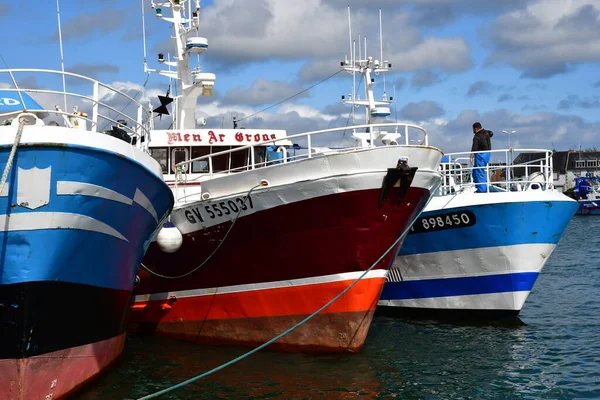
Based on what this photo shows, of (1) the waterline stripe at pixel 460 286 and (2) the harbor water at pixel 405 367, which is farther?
(1) the waterline stripe at pixel 460 286

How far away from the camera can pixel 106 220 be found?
8.79m

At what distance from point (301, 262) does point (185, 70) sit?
7.32 meters

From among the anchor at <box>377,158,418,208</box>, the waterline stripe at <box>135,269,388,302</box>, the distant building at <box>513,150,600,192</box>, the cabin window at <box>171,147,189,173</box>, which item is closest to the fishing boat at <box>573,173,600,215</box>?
the distant building at <box>513,150,600,192</box>

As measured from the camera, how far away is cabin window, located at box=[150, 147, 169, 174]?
47.2 ft

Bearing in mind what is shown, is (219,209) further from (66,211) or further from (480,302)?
(480,302)

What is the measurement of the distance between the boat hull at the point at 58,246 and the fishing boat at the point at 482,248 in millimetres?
6964

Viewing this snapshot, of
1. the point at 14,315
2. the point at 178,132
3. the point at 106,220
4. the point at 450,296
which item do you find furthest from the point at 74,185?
the point at 450,296

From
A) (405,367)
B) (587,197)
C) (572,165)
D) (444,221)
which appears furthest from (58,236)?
(572,165)

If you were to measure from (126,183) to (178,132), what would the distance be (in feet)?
18.8

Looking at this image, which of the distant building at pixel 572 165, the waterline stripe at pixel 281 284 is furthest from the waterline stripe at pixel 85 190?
the distant building at pixel 572 165

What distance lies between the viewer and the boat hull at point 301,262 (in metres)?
10.9

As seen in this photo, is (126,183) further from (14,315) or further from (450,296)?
(450,296)

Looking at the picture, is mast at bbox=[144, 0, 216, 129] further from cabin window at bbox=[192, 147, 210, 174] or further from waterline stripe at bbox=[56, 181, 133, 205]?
waterline stripe at bbox=[56, 181, 133, 205]

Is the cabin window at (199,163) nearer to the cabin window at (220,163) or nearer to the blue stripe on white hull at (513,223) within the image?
the cabin window at (220,163)
